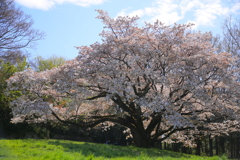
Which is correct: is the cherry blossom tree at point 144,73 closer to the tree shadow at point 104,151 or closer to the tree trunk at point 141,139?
the tree trunk at point 141,139

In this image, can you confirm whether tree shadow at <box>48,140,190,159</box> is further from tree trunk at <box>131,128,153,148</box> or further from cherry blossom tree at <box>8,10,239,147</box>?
tree trunk at <box>131,128,153,148</box>

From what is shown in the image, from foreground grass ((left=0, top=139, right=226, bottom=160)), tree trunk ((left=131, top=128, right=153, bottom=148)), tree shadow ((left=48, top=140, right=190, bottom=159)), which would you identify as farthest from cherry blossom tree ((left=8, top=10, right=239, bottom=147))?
foreground grass ((left=0, top=139, right=226, bottom=160))

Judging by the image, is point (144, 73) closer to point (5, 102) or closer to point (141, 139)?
point (141, 139)

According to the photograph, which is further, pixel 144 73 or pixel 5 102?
pixel 5 102

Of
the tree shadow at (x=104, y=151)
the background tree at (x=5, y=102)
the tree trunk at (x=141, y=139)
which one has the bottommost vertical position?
the tree shadow at (x=104, y=151)

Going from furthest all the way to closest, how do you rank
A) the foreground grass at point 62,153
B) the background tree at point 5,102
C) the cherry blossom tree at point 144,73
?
the background tree at point 5,102, the cherry blossom tree at point 144,73, the foreground grass at point 62,153

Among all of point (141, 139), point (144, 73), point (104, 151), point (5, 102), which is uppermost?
point (144, 73)

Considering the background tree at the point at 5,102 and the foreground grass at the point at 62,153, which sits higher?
the background tree at the point at 5,102

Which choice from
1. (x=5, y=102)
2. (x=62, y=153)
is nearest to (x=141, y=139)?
(x=62, y=153)

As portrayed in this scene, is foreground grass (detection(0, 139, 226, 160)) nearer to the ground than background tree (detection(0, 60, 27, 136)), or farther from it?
nearer to the ground

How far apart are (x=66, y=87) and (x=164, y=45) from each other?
16.8ft

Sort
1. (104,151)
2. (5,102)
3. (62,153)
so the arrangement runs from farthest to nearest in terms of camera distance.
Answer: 1. (5,102)
2. (104,151)
3. (62,153)

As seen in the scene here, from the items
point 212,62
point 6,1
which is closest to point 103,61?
point 212,62

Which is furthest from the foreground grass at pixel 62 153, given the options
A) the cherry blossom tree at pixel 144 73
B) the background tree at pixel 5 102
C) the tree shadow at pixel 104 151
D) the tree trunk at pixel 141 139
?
the background tree at pixel 5 102
